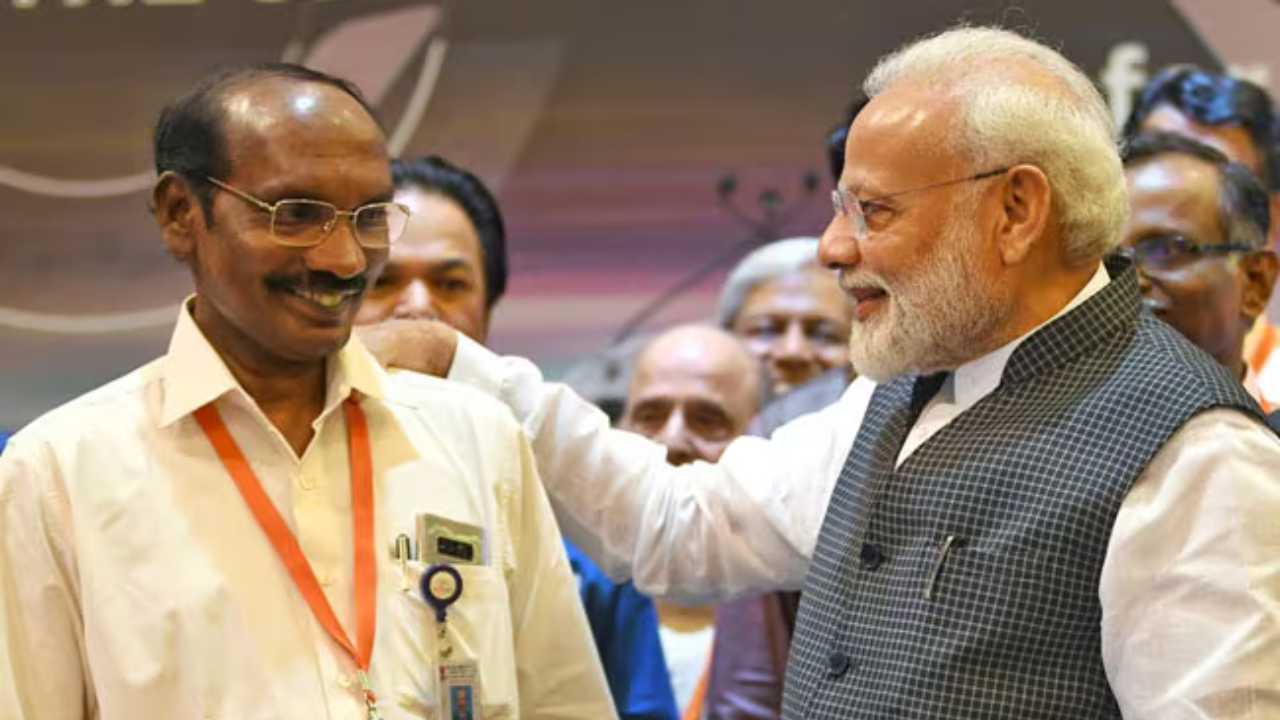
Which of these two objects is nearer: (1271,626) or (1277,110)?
(1271,626)

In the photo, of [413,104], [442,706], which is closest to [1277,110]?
[413,104]

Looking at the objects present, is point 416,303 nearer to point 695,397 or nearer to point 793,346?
point 695,397

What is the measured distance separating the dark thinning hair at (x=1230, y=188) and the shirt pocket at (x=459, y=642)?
1.44 meters

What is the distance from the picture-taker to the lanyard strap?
7.77 ft

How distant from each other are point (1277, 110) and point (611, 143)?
160 cm

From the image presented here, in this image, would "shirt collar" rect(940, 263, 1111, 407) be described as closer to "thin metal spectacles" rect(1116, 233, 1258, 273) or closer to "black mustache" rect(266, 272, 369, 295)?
"thin metal spectacles" rect(1116, 233, 1258, 273)

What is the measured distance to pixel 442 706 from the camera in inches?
95.7

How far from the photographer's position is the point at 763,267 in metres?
4.59

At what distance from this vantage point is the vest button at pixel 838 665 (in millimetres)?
2488

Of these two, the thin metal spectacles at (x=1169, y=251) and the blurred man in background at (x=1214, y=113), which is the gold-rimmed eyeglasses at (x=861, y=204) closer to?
the thin metal spectacles at (x=1169, y=251)

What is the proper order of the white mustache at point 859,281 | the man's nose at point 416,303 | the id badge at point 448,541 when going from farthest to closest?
the man's nose at point 416,303, the white mustache at point 859,281, the id badge at point 448,541

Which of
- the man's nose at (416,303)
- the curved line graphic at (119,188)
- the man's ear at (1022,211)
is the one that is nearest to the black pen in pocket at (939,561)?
the man's ear at (1022,211)

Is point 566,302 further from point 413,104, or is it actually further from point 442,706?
point 442,706

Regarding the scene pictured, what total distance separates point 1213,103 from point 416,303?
188cm
